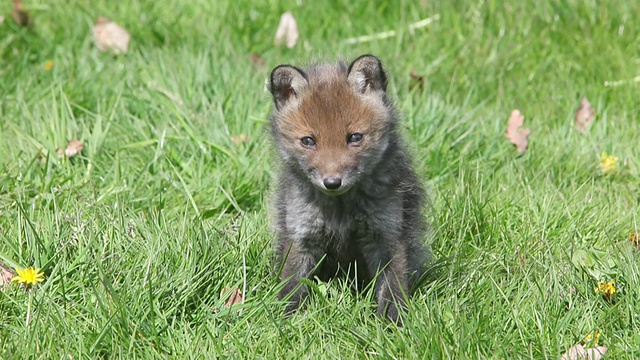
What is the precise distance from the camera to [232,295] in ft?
14.9

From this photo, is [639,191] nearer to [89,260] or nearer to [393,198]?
[393,198]

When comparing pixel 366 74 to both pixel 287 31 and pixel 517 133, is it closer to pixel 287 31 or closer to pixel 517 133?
pixel 517 133

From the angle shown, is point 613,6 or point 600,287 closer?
point 600,287

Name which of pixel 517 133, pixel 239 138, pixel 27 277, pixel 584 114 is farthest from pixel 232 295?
pixel 584 114

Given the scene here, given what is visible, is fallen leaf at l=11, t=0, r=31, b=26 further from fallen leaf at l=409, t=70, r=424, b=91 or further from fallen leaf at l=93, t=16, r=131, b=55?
fallen leaf at l=409, t=70, r=424, b=91

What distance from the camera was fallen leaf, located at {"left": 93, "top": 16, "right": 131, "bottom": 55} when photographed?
7.44m

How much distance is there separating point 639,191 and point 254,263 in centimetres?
281

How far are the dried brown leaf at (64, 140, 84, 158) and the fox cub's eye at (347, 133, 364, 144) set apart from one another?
2.40 metres

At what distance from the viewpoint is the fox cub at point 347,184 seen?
4371 mm

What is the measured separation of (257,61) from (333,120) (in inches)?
126

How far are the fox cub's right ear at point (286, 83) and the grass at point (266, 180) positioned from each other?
2.74 ft

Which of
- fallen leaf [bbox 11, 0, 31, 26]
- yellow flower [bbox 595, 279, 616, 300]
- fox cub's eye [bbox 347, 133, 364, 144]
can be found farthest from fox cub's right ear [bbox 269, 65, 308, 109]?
fallen leaf [bbox 11, 0, 31, 26]

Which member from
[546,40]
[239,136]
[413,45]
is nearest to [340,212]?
[239,136]

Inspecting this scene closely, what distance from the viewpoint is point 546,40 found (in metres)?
7.68
